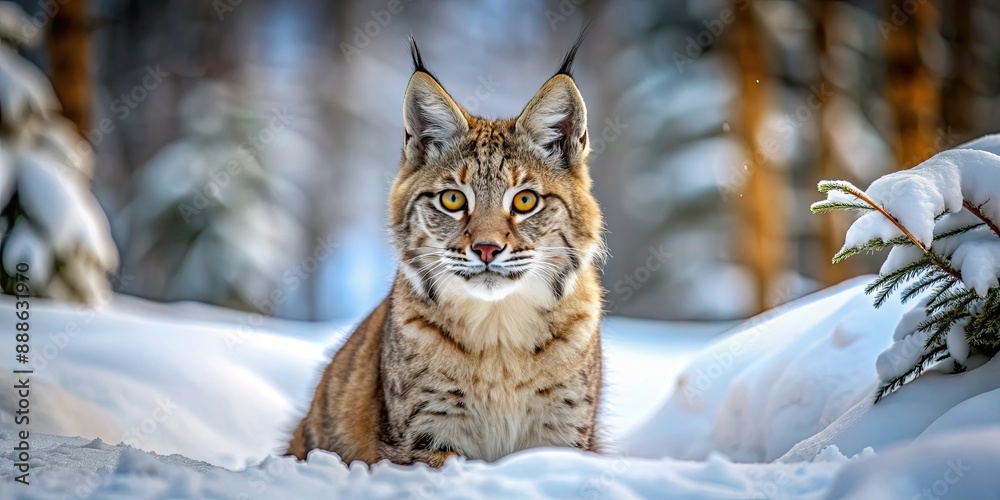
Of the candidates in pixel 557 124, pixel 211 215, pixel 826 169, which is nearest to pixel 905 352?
pixel 557 124

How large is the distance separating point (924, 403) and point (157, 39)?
36.9 feet

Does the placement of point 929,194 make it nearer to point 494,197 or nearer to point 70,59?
point 494,197

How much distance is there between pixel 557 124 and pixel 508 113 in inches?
310

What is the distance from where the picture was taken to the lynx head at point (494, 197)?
3.02 metres

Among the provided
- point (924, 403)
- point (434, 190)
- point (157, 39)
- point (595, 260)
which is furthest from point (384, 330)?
point (157, 39)

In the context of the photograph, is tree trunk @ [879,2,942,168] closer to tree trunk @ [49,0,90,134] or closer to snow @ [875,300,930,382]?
snow @ [875,300,930,382]

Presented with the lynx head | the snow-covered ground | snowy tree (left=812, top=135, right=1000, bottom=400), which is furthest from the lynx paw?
snowy tree (left=812, top=135, right=1000, bottom=400)

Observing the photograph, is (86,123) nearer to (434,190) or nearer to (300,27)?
(300,27)

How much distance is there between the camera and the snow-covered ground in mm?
2197

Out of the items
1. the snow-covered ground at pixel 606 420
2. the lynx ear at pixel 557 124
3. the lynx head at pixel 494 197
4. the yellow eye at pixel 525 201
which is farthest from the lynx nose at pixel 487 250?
the snow-covered ground at pixel 606 420

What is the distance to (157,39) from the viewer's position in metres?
11.4

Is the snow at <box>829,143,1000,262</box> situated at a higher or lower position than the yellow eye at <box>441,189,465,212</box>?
higher

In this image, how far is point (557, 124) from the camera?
3.35 metres

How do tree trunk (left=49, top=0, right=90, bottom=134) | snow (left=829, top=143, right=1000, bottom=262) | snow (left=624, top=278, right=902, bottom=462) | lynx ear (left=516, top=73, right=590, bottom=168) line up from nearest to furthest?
1. snow (left=829, top=143, right=1000, bottom=262)
2. lynx ear (left=516, top=73, right=590, bottom=168)
3. snow (left=624, top=278, right=902, bottom=462)
4. tree trunk (left=49, top=0, right=90, bottom=134)
